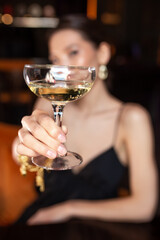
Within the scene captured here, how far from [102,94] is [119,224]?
557 mm

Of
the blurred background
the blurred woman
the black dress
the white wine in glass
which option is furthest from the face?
the blurred background

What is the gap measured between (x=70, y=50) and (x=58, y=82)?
377 millimetres

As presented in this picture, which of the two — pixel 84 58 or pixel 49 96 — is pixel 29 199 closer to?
pixel 84 58

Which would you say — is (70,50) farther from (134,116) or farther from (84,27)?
(134,116)

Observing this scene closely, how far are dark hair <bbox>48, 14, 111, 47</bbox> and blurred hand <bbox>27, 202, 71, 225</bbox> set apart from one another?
62 cm

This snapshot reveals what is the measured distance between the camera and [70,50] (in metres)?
0.86

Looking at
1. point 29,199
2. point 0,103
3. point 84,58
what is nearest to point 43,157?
point 84,58

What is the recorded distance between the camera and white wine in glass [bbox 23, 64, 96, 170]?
50 cm

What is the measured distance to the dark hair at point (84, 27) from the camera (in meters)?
0.96

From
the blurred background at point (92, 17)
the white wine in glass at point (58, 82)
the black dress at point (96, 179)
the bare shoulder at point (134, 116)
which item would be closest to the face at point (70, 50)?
the white wine in glass at point (58, 82)

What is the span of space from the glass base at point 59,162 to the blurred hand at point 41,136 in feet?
0.05

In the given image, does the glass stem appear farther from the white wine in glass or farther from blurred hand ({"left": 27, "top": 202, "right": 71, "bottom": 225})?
blurred hand ({"left": 27, "top": 202, "right": 71, "bottom": 225})

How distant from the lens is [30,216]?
4.21ft

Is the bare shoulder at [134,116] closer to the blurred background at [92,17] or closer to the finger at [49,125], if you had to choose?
the finger at [49,125]
